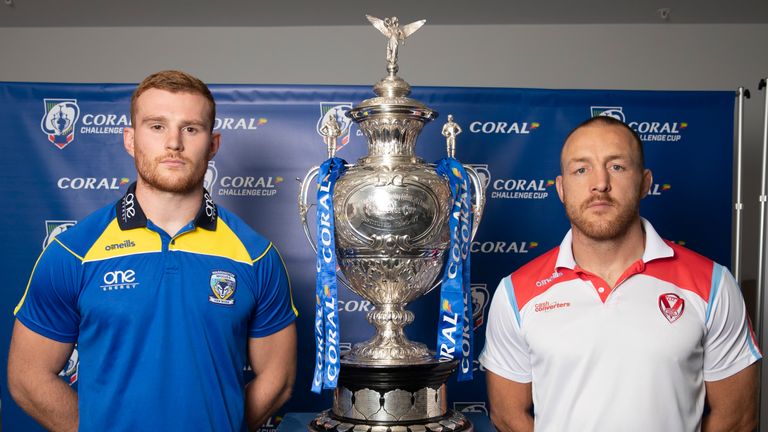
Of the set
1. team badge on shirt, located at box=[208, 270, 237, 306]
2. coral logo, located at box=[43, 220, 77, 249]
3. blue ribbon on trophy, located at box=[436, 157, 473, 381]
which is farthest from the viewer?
coral logo, located at box=[43, 220, 77, 249]

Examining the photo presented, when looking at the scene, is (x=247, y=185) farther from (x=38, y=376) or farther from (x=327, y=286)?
(x=38, y=376)

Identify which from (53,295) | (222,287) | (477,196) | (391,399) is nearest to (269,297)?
(222,287)

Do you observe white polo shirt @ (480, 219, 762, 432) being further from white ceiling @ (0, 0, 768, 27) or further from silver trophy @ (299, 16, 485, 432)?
white ceiling @ (0, 0, 768, 27)

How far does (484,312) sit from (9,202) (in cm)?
193

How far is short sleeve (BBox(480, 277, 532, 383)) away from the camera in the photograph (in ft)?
7.28

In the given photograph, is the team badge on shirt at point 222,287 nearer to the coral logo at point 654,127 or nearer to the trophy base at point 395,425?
the trophy base at point 395,425

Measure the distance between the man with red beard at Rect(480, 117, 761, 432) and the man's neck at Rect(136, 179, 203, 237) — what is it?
2.91 ft

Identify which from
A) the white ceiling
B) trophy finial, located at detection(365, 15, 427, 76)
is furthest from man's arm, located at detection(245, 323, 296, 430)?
the white ceiling

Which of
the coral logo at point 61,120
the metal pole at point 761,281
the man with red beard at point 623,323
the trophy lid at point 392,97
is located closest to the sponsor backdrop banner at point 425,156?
the coral logo at point 61,120

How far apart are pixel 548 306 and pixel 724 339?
431 millimetres

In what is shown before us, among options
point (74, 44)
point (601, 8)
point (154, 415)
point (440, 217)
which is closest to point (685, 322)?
point (440, 217)

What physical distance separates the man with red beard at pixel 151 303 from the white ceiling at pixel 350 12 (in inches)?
80.2

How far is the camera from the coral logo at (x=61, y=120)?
3342 mm

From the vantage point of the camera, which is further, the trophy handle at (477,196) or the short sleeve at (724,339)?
the trophy handle at (477,196)
